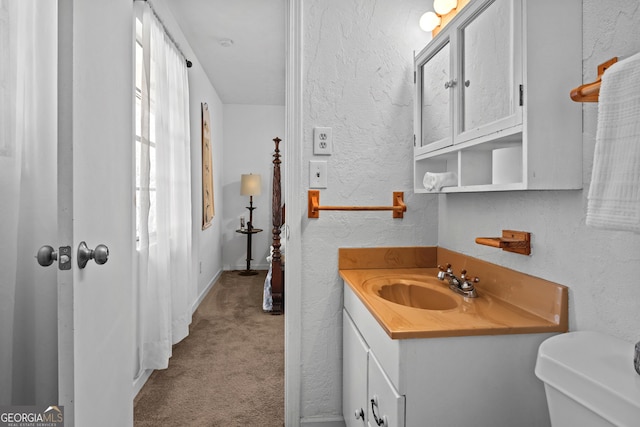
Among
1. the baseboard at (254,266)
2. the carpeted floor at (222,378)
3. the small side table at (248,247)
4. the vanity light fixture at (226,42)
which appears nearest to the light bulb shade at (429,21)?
the carpeted floor at (222,378)

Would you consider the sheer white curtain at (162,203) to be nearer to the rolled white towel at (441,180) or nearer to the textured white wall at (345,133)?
the textured white wall at (345,133)

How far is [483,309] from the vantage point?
1.13 m

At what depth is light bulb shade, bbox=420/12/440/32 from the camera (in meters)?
1.65

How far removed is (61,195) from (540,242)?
4.42 feet

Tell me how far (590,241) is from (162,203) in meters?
2.26

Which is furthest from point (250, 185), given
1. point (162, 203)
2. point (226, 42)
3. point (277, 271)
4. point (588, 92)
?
point (588, 92)

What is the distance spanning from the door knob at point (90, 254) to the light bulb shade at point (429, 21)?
5.25ft

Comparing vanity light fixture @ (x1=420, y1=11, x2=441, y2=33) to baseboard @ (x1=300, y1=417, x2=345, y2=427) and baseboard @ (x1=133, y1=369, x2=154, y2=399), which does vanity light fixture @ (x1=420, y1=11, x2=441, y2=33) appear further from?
baseboard @ (x1=133, y1=369, x2=154, y2=399)

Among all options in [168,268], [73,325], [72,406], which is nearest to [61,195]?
[73,325]

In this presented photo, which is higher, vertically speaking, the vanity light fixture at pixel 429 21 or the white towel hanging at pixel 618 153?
the vanity light fixture at pixel 429 21

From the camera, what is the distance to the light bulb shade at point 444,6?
159 centimetres

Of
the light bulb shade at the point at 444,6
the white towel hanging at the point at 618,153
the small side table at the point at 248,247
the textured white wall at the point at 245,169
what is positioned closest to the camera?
the white towel hanging at the point at 618,153

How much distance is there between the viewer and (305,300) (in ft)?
5.60

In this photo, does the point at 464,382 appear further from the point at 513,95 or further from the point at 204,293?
the point at 204,293
